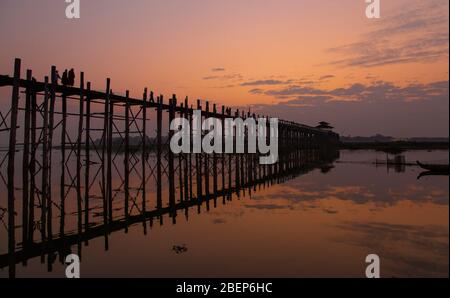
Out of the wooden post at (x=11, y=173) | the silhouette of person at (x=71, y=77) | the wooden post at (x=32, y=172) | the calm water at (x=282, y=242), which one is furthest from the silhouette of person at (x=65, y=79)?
the calm water at (x=282, y=242)

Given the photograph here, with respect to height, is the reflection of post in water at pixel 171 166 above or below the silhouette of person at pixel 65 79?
below

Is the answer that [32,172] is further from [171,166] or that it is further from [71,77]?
[171,166]

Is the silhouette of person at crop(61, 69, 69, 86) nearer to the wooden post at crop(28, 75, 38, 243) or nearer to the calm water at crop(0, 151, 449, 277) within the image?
the wooden post at crop(28, 75, 38, 243)

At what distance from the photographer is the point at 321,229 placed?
47.3ft

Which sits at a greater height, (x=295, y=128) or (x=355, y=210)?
(x=295, y=128)

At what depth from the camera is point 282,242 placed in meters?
12.9

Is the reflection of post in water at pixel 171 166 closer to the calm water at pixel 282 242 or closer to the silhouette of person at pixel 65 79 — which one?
the calm water at pixel 282 242

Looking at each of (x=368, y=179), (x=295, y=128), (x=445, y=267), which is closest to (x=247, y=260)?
(x=445, y=267)

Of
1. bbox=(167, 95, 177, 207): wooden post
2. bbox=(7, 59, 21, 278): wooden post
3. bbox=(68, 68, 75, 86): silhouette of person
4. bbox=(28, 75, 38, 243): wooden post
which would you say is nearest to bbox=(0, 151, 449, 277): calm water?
bbox=(28, 75, 38, 243): wooden post

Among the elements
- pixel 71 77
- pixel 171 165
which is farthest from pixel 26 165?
pixel 171 165

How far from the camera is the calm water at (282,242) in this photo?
10344 mm
